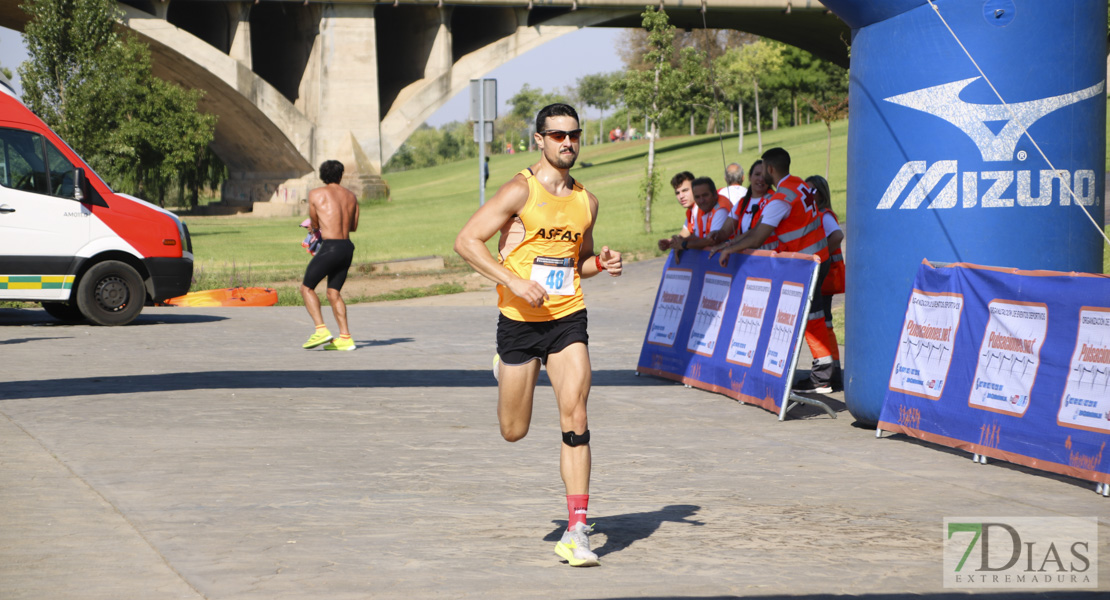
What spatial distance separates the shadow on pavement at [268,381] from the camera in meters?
9.70

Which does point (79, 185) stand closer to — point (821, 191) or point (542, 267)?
point (821, 191)

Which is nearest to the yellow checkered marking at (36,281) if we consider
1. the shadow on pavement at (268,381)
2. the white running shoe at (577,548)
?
the shadow on pavement at (268,381)

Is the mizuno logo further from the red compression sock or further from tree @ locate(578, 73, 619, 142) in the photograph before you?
tree @ locate(578, 73, 619, 142)

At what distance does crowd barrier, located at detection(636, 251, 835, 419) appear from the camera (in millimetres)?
9039

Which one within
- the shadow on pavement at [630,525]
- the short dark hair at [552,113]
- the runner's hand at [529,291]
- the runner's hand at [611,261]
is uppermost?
the short dark hair at [552,113]

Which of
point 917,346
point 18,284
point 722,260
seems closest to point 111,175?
point 18,284

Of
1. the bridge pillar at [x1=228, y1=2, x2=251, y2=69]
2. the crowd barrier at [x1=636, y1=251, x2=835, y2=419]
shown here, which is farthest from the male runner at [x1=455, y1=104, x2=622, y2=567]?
the bridge pillar at [x1=228, y1=2, x2=251, y2=69]

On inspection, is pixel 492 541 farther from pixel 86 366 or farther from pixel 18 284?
pixel 18 284

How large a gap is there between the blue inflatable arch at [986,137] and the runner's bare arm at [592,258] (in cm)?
314

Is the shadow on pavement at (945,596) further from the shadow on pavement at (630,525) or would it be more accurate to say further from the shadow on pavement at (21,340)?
the shadow on pavement at (21,340)

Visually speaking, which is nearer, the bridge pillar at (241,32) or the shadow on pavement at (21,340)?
the shadow on pavement at (21,340)

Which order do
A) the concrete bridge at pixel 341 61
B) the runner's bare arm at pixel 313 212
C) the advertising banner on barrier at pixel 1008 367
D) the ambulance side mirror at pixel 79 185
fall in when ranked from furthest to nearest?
1. the concrete bridge at pixel 341 61
2. the ambulance side mirror at pixel 79 185
3. the runner's bare arm at pixel 313 212
4. the advertising banner on barrier at pixel 1008 367

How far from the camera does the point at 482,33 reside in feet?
186

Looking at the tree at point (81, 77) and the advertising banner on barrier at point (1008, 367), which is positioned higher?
the tree at point (81, 77)
